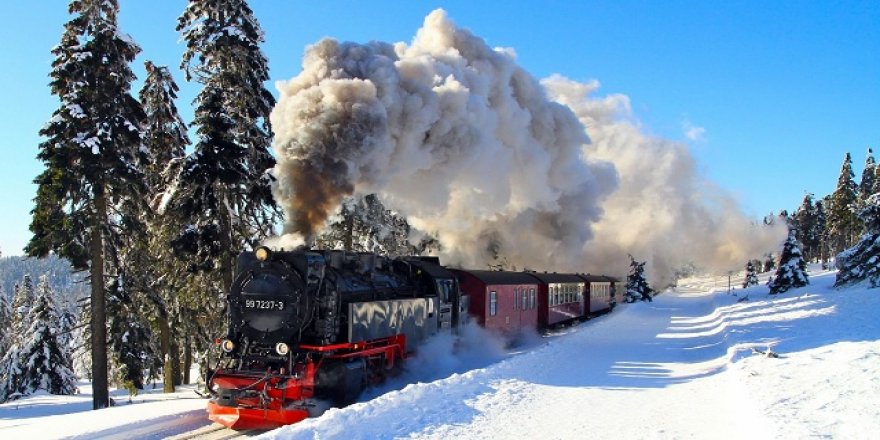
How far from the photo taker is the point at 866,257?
2806cm

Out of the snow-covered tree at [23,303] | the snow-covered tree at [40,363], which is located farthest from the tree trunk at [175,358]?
the snow-covered tree at [23,303]

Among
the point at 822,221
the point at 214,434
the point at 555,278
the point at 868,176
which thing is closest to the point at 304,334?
the point at 214,434

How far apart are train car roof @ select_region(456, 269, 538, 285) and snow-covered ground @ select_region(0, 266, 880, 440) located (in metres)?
1.97

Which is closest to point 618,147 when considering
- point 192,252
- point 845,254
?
point 845,254

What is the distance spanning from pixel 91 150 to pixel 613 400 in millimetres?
12986

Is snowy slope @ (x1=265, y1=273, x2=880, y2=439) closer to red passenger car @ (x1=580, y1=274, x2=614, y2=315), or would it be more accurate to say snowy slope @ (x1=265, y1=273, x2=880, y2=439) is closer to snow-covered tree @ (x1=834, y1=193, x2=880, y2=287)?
snow-covered tree @ (x1=834, y1=193, x2=880, y2=287)

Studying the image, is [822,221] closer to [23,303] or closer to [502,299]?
[502,299]

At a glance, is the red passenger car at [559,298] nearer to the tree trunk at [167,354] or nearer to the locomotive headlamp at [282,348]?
the tree trunk at [167,354]

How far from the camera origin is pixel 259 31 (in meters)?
18.4

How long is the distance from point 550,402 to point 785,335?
11386 mm

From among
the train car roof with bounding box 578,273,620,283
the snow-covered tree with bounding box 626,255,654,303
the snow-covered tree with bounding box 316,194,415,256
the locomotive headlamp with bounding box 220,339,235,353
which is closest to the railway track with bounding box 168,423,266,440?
the locomotive headlamp with bounding box 220,339,235,353

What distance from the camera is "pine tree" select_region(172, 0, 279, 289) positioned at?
55.0 ft

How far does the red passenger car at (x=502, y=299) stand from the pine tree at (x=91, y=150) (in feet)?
29.4

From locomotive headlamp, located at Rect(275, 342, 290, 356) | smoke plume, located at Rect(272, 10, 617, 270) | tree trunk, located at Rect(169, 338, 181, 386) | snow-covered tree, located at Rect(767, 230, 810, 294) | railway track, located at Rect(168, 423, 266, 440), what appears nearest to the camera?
railway track, located at Rect(168, 423, 266, 440)
